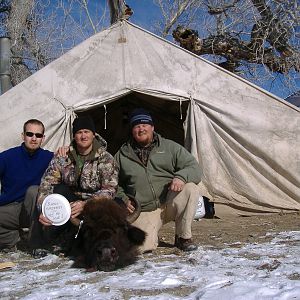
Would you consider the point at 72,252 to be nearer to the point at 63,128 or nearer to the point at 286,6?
the point at 63,128

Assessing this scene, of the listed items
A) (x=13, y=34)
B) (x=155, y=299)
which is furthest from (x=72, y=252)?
(x=13, y=34)

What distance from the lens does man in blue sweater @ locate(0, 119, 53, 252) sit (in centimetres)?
583

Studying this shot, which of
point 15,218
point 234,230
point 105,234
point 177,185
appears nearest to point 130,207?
point 177,185

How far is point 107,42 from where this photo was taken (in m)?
8.04

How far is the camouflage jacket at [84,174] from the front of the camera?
5371 millimetres

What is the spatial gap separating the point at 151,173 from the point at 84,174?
0.72 metres

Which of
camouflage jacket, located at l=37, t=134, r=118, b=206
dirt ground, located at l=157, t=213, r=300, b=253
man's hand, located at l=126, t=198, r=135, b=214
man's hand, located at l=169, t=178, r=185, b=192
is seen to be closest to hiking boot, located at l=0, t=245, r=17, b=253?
camouflage jacket, located at l=37, t=134, r=118, b=206

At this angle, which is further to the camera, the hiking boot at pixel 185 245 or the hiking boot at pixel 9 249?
the hiking boot at pixel 9 249

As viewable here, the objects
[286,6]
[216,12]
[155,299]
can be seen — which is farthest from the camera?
[216,12]

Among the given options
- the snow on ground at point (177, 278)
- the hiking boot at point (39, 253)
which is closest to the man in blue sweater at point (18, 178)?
the hiking boot at point (39, 253)

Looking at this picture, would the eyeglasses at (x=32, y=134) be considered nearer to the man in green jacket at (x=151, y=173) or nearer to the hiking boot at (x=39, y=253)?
the man in green jacket at (x=151, y=173)

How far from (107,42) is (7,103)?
175 centimetres

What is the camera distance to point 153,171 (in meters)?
5.62

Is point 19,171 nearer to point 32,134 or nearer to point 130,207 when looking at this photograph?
point 32,134
